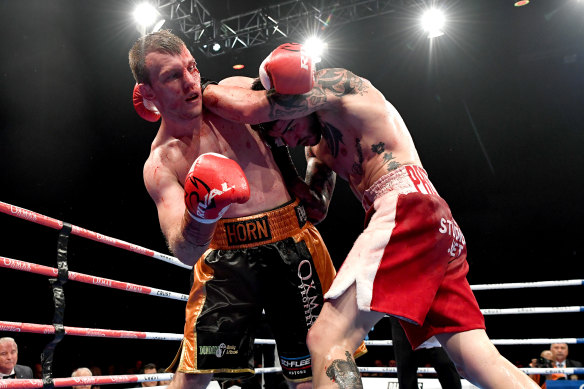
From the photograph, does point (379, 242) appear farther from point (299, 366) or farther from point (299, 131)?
point (299, 366)

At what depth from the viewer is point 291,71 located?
1621 millimetres

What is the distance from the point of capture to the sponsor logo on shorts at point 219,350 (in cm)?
189

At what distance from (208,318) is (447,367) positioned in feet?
5.21

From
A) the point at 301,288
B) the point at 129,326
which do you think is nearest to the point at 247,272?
the point at 301,288

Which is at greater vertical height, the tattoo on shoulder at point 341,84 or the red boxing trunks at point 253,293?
the tattoo on shoulder at point 341,84

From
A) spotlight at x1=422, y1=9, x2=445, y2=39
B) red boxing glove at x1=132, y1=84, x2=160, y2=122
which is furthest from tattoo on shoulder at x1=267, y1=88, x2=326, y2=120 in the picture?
spotlight at x1=422, y1=9, x2=445, y2=39

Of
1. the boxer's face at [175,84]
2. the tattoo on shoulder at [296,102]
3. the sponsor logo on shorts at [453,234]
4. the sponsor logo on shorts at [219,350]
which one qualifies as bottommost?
the sponsor logo on shorts at [219,350]

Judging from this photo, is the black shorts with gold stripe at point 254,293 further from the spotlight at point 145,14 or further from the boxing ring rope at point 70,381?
the spotlight at point 145,14

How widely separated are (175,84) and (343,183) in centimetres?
818

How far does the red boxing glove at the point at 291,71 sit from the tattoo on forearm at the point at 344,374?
2.71 ft

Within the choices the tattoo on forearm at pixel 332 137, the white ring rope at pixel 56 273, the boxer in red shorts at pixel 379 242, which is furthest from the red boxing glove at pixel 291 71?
the white ring rope at pixel 56 273

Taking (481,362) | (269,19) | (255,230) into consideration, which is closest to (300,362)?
(255,230)

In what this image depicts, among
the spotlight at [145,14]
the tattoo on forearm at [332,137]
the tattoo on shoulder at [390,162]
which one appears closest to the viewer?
the tattoo on shoulder at [390,162]

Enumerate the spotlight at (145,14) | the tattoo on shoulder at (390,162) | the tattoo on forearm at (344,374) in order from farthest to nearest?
the spotlight at (145,14)
the tattoo on shoulder at (390,162)
the tattoo on forearm at (344,374)
